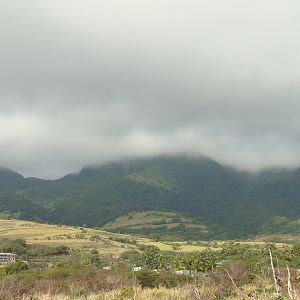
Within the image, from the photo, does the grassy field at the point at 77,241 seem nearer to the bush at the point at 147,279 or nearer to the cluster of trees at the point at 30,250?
the cluster of trees at the point at 30,250

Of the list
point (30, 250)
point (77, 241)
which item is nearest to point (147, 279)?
point (30, 250)

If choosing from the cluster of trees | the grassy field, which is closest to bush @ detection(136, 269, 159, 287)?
the cluster of trees

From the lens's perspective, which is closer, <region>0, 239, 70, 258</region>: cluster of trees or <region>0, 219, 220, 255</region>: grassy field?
<region>0, 239, 70, 258</region>: cluster of trees

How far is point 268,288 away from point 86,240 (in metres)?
162

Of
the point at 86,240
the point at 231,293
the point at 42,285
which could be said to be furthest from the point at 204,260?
the point at 86,240

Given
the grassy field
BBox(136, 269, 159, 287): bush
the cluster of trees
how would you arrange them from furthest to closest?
the grassy field
the cluster of trees
BBox(136, 269, 159, 287): bush

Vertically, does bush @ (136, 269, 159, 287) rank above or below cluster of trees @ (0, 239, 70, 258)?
above

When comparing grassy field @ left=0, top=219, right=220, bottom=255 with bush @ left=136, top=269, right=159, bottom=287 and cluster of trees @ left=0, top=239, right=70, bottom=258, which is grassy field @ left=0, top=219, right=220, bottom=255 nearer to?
cluster of trees @ left=0, top=239, right=70, bottom=258

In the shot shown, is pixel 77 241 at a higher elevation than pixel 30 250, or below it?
below

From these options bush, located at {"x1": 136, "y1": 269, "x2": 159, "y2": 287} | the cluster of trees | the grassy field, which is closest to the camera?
bush, located at {"x1": 136, "y1": 269, "x2": 159, "y2": 287}

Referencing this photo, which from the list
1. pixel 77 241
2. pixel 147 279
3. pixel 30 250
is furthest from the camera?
pixel 77 241

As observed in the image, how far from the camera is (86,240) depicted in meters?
175

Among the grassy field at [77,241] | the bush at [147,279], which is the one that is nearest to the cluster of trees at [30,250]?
the grassy field at [77,241]

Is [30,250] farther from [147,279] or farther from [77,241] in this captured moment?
[147,279]
